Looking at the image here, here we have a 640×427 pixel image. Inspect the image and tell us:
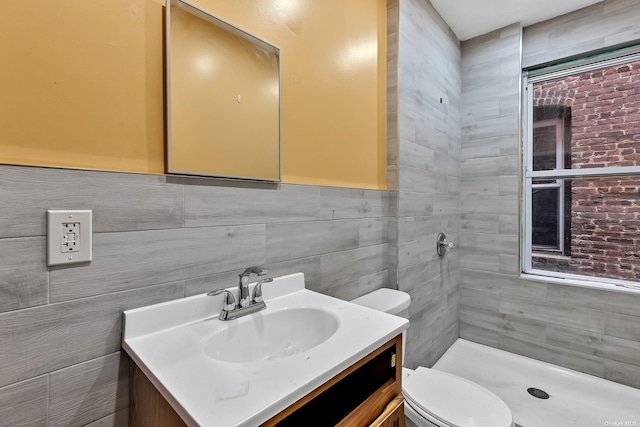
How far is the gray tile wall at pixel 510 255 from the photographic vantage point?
198 cm

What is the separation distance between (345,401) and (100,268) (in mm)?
741

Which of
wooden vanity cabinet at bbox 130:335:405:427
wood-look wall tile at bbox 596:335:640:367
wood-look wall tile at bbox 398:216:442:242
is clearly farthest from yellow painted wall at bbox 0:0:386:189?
wood-look wall tile at bbox 596:335:640:367

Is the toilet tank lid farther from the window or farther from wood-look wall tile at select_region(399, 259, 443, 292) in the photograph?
the window

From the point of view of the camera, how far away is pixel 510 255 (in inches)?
90.4

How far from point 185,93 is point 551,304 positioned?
2619 millimetres

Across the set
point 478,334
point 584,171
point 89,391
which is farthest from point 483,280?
point 89,391

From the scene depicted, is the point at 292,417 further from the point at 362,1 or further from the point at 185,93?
the point at 362,1

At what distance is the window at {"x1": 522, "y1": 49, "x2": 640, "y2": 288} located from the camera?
2023 millimetres

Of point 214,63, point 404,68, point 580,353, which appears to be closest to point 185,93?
point 214,63

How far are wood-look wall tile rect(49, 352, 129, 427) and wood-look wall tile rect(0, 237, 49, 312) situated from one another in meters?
0.19

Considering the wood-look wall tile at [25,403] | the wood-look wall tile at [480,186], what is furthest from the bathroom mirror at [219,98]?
the wood-look wall tile at [480,186]

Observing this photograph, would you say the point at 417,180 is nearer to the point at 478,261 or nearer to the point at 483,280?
the point at 478,261

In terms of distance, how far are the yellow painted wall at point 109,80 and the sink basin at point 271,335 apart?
1.72 feet

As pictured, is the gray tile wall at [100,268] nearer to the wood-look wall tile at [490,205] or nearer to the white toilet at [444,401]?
the white toilet at [444,401]
